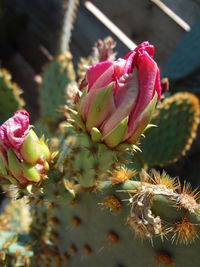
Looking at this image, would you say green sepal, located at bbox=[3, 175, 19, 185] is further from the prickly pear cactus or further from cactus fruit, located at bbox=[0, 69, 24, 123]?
cactus fruit, located at bbox=[0, 69, 24, 123]

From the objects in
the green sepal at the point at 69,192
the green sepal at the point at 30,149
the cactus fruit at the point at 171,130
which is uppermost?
the green sepal at the point at 30,149

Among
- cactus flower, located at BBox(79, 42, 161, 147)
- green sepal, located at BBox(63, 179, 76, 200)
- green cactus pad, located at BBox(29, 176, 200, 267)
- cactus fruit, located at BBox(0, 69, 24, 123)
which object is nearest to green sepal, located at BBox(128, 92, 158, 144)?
cactus flower, located at BBox(79, 42, 161, 147)

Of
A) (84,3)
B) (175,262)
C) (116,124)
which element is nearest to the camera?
(116,124)

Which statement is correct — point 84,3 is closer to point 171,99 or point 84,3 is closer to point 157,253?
point 171,99

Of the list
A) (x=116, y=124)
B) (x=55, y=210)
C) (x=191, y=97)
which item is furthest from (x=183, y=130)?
(x=116, y=124)

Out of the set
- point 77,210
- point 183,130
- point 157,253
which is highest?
point 77,210

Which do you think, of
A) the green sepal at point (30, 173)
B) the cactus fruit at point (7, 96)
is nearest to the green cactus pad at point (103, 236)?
the green sepal at point (30, 173)

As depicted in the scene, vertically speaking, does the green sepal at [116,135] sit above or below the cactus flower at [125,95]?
below

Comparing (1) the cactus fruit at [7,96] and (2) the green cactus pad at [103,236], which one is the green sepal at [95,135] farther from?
(1) the cactus fruit at [7,96]
